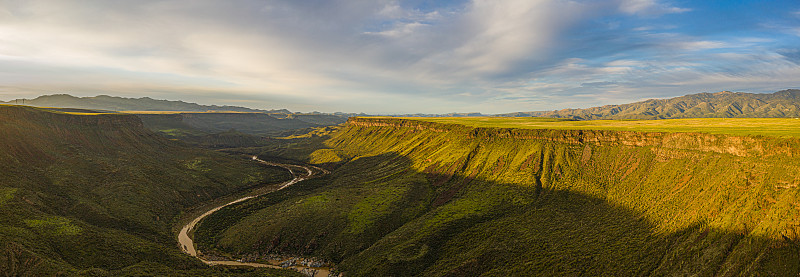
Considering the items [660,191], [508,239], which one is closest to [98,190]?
[508,239]

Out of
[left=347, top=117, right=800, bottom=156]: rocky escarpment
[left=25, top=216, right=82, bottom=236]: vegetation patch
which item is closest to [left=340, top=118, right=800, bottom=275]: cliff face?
[left=347, top=117, right=800, bottom=156]: rocky escarpment

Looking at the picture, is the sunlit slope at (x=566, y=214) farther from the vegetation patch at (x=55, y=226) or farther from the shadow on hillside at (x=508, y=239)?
the vegetation patch at (x=55, y=226)

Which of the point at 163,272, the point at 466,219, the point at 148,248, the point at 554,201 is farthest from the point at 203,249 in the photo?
the point at 554,201

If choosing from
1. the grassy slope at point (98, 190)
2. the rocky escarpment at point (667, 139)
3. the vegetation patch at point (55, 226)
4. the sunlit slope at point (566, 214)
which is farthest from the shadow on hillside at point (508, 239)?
the vegetation patch at point (55, 226)

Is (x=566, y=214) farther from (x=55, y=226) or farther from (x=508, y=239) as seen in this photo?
(x=55, y=226)

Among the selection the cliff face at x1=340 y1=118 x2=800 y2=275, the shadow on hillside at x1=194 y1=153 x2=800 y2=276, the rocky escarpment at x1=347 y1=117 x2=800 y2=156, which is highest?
the rocky escarpment at x1=347 y1=117 x2=800 y2=156

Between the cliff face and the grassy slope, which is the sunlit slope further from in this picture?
the grassy slope
